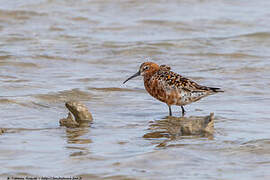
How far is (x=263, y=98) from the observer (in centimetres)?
1209

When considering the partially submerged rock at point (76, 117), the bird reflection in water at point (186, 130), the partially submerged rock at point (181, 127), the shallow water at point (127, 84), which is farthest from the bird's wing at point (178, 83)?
the partially submerged rock at point (76, 117)

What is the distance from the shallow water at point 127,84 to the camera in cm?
775

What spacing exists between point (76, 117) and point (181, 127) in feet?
5.76

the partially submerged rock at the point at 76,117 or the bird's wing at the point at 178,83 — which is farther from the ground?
the bird's wing at the point at 178,83

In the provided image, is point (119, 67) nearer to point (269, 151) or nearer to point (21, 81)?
point (21, 81)

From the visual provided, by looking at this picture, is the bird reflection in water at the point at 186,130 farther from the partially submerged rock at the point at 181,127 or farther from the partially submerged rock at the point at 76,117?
the partially submerged rock at the point at 76,117

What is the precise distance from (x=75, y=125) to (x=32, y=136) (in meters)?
0.81

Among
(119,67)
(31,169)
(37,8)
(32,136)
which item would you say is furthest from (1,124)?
(37,8)

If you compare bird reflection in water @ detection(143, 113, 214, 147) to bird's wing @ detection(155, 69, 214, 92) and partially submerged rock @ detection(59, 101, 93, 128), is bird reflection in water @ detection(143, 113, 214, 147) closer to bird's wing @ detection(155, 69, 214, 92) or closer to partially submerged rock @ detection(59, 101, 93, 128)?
partially submerged rock @ detection(59, 101, 93, 128)

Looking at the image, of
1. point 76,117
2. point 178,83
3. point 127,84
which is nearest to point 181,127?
point 76,117

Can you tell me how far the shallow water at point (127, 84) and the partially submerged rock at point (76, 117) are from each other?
187 mm

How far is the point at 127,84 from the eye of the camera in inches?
543

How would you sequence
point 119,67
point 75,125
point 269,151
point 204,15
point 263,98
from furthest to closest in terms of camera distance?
point 204,15 < point 119,67 < point 263,98 < point 75,125 < point 269,151

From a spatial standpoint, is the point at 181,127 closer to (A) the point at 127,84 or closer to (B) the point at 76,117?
(B) the point at 76,117
